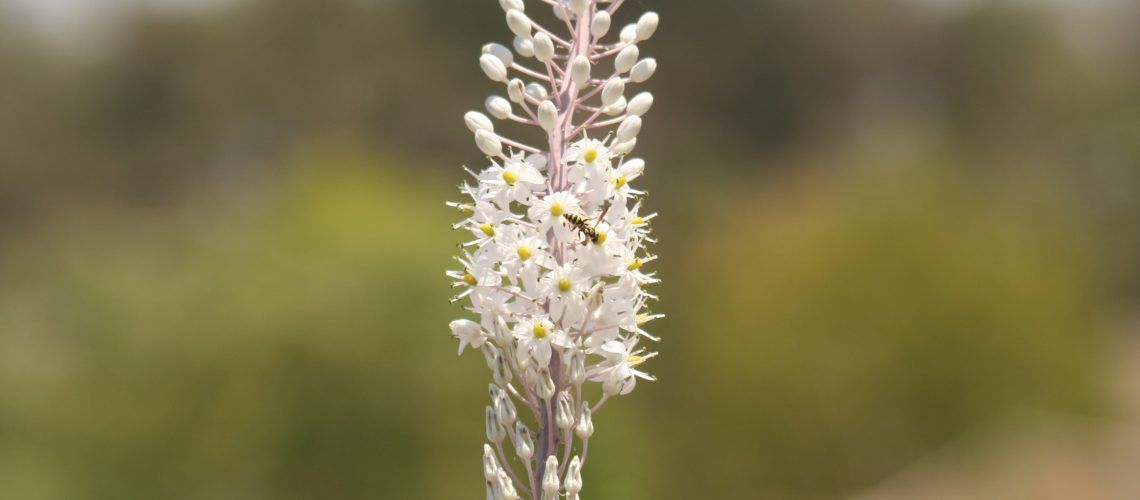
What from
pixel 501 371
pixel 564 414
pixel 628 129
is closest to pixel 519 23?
pixel 628 129

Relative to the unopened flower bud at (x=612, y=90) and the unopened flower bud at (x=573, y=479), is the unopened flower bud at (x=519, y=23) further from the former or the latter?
the unopened flower bud at (x=573, y=479)

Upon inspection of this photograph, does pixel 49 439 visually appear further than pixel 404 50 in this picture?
No

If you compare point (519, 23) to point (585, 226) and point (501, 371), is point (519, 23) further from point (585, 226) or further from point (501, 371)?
point (501, 371)

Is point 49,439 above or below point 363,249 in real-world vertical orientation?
below

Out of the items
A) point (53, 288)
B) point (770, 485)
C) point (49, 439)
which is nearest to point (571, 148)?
point (49, 439)

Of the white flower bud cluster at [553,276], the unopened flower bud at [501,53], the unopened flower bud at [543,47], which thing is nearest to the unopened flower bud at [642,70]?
the white flower bud cluster at [553,276]

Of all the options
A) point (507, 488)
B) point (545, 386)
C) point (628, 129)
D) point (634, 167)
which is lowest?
point (507, 488)

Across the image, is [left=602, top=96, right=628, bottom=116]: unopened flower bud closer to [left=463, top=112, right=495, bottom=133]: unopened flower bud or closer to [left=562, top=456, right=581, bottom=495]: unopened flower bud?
[left=463, top=112, right=495, bottom=133]: unopened flower bud

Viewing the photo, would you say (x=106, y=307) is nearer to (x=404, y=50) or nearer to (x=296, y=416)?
(x=296, y=416)

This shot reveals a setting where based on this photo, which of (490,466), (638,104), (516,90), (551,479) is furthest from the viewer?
(638,104)
